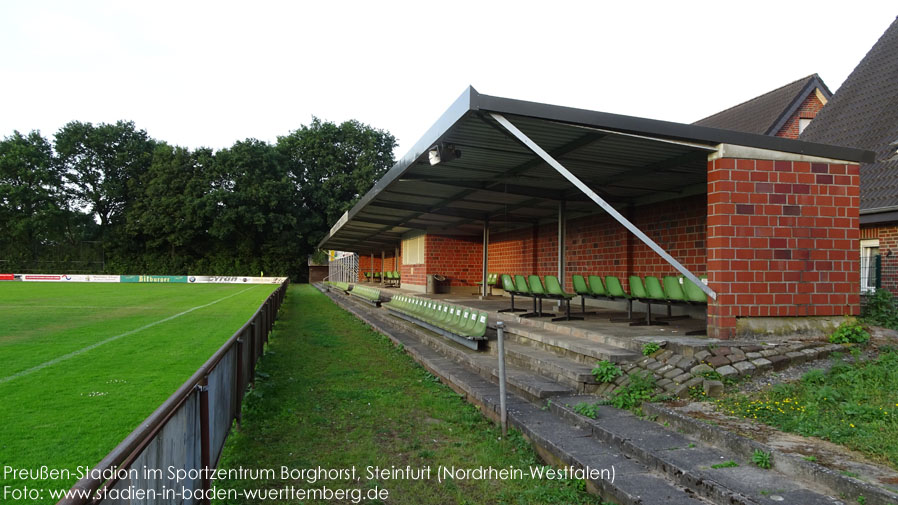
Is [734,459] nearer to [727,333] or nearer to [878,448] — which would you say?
[878,448]

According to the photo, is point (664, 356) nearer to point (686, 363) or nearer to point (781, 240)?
point (686, 363)

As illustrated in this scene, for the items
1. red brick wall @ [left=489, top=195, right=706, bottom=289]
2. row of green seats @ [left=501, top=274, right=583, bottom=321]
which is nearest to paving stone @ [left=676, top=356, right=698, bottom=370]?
row of green seats @ [left=501, top=274, right=583, bottom=321]

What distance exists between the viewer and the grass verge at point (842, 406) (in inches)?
135

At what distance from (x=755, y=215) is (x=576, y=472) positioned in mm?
4056

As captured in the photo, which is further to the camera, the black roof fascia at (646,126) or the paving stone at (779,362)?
the black roof fascia at (646,126)

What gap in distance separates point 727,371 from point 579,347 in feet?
5.16

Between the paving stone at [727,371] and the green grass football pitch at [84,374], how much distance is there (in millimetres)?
5212

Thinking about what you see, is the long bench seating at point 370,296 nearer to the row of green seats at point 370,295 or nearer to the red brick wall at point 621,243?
the row of green seats at point 370,295

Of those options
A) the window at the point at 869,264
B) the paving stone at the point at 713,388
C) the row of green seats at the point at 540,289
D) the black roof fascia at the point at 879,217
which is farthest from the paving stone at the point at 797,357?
the black roof fascia at the point at 879,217

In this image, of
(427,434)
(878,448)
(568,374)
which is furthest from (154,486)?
(568,374)

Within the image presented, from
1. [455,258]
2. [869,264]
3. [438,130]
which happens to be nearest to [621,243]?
[869,264]

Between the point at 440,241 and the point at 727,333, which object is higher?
the point at 440,241

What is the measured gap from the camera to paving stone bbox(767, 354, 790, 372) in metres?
5.13

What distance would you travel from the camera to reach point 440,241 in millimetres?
18219
